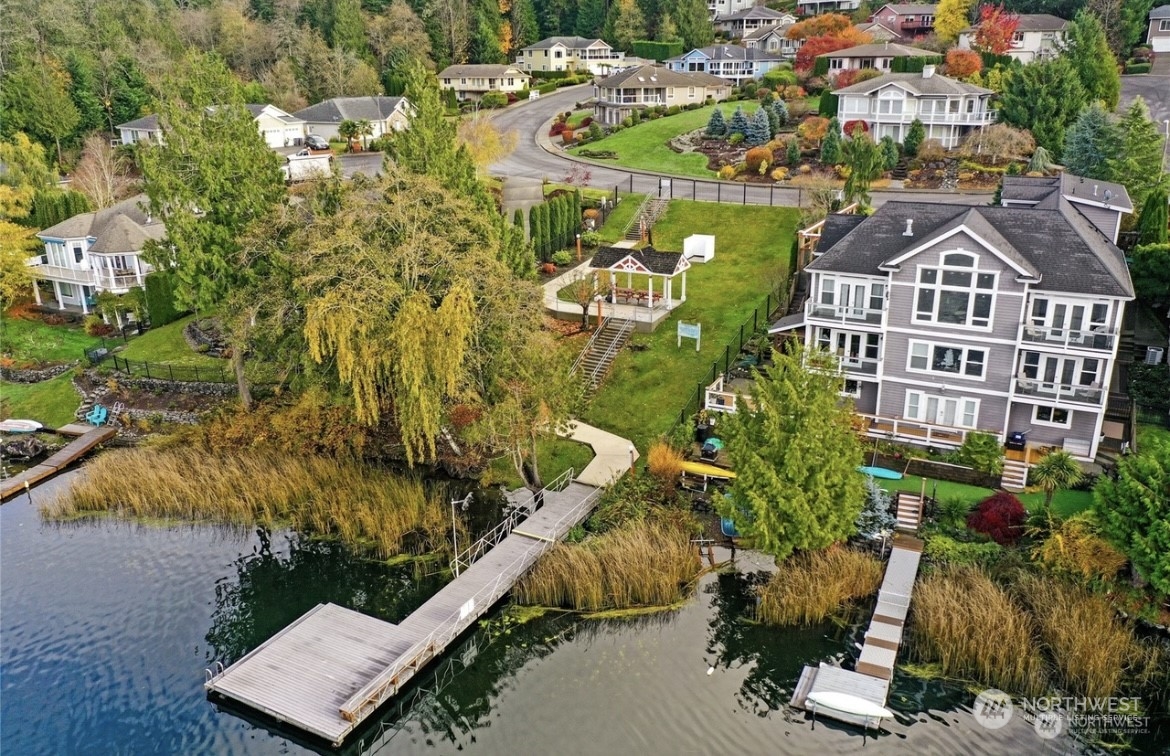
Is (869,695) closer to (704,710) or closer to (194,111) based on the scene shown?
(704,710)

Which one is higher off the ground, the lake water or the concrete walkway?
the concrete walkway

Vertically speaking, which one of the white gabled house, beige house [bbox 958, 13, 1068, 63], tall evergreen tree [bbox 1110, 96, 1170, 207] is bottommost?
tall evergreen tree [bbox 1110, 96, 1170, 207]

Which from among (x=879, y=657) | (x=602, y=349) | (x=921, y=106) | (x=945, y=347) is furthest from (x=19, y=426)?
(x=921, y=106)

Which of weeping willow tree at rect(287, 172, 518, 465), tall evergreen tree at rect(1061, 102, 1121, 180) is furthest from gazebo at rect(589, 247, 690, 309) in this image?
tall evergreen tree at rect(1061, 102, 1121, 180)

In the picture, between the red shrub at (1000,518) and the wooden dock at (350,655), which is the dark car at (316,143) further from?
the red shrub at (1000,518)

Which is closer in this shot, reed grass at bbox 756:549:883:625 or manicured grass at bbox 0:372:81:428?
reed grass at bbox 756:549:883:625

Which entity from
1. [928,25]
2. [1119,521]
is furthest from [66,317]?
[928,25]

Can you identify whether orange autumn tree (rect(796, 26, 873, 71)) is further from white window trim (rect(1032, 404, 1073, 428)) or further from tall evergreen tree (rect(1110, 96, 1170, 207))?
white window trim (rect(1032, 404, 1073, 428))

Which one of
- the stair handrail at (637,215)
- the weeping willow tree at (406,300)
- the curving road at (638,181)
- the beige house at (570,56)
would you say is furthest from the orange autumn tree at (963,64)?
the weeping willow tree at (406,300)
